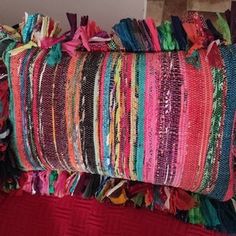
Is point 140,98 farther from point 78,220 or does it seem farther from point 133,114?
point 78,220

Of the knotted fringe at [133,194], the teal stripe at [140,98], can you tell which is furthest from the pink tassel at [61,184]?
the teal stripe at [140,98]

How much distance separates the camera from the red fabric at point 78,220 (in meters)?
1.02

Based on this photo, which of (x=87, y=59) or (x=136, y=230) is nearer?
(x=87, y=59)

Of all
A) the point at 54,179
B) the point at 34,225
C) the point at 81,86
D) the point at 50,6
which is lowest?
the point at 34,225

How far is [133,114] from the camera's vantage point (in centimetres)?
88

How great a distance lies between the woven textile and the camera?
33.6 inches

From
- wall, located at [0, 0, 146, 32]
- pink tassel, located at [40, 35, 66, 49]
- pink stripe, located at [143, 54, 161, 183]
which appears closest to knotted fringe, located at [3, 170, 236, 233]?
pink stripe, located at [143, 54, 161, 183]

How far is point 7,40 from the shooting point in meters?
0.95

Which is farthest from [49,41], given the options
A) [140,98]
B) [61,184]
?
[61,184]

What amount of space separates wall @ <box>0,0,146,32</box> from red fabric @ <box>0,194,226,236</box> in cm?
51

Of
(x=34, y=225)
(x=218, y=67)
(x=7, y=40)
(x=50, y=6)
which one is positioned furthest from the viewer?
(x=50, y=6)

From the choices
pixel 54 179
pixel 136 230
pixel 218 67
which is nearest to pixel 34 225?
pixel 54 179

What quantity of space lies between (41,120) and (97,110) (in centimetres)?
13

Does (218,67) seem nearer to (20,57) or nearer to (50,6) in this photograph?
(20,57)
